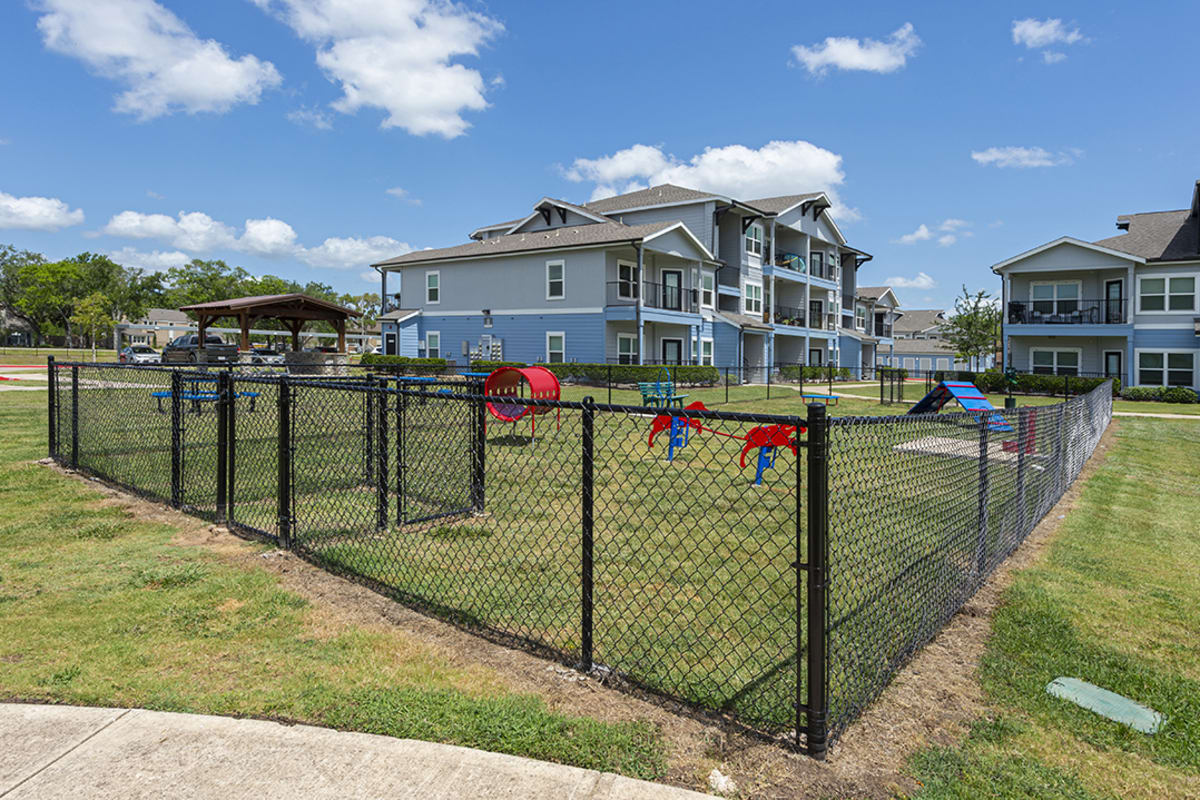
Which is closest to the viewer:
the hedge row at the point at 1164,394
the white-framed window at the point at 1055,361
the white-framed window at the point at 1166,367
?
the hedge row at the point at 1164,394

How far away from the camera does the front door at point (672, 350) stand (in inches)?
1357

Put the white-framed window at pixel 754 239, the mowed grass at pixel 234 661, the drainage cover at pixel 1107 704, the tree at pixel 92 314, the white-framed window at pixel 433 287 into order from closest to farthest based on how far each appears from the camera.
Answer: the mowed grass at pixel 234 661 < the drainage cover at pixel 1107 704 < the white-framed window at pixel 433 287 < the white-framed window at pixel 754 239 < the tree at pixel 92 314

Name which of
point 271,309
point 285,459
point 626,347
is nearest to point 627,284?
point 626,347

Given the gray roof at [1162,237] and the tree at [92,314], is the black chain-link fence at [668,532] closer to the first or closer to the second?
the gray roof at [1162,237]

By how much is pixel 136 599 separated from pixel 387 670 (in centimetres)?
208

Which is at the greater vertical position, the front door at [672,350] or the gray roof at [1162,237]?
the gray roof at [1162,237]

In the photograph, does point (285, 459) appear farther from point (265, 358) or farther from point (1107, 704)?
point (265, 358)

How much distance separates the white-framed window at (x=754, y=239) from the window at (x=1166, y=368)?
1834 centimetres

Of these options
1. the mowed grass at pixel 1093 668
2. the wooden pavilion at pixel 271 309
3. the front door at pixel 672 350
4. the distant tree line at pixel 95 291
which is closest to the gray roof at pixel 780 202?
the front door at pixel 672 350

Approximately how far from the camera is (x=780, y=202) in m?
41.8

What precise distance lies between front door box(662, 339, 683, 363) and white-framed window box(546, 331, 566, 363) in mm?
5174

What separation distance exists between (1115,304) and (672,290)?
1936cm

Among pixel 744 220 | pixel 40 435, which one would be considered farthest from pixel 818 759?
pixel 744 220

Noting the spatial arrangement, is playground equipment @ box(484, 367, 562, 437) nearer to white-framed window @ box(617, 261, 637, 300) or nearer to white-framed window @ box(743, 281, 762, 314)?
white-framed window @ box(617, 261, 637, 300)
